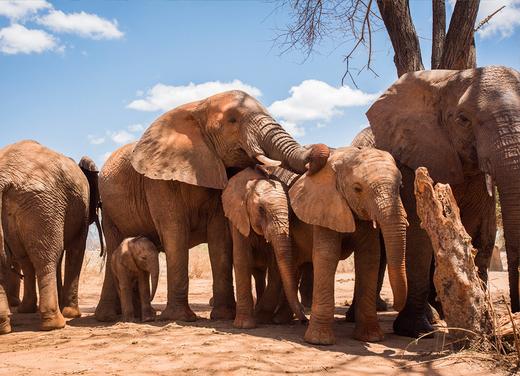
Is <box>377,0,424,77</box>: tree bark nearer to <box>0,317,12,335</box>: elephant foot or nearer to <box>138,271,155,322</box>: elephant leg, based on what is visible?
<box>138,271,155,322</box>: elephant leg

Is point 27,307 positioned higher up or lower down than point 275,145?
lower down

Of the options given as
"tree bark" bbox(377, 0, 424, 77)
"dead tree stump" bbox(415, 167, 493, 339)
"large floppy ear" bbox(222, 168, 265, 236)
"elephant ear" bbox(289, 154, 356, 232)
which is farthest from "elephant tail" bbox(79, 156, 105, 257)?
"dead tree stump" bbox(415, 167, 493, 339)

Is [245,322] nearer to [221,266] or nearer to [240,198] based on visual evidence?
[221,266]

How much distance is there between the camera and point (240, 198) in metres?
6.96

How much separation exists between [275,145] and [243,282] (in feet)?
5.07

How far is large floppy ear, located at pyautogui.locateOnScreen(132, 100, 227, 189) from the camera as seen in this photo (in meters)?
7.68

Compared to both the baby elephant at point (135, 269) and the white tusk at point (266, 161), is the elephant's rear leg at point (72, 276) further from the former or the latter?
the white tusk at point (266, 161)

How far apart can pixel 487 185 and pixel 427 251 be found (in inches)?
35.9

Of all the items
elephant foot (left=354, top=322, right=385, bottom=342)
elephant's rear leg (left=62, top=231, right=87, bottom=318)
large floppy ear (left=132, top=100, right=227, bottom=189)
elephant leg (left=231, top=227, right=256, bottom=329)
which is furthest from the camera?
elephant's rear leg (left=62, top=231, right=87, bottom=318)

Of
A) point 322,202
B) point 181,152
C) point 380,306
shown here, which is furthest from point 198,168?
Result: point 380,306

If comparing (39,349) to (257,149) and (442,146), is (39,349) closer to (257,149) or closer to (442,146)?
(257,149)

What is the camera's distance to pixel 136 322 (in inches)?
304

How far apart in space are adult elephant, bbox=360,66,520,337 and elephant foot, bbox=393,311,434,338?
1 cm

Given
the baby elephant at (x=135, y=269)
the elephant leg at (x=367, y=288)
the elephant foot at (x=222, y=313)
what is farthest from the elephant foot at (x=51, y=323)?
the elephant leg at (x=367, y=288)
